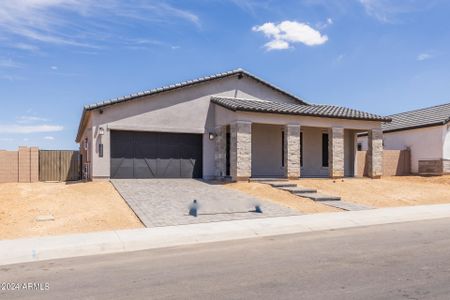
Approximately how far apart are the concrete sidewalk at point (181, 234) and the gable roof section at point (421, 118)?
1501cm

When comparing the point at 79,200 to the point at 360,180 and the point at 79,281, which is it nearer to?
the point at 79,281

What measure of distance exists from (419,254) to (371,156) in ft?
55.7

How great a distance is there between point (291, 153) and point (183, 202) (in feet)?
26.8

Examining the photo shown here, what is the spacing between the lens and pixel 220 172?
22.6 meters

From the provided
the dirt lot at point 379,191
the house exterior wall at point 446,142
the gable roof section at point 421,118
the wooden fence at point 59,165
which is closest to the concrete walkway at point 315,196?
the dirt lot at point 379,191

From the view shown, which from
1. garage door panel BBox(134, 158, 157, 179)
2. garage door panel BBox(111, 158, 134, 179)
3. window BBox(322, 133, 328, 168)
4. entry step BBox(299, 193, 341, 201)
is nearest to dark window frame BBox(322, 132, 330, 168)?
window BBox(322, 133, 328, 168)

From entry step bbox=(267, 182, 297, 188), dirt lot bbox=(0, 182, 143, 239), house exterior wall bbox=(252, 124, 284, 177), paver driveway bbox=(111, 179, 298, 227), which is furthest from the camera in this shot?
house exterior wall bbox=(252, 124, 284, 177)

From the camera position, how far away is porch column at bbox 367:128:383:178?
24.3 meters

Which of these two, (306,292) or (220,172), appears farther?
(220,172)

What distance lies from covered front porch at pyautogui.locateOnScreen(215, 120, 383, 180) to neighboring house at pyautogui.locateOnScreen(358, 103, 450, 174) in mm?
5548

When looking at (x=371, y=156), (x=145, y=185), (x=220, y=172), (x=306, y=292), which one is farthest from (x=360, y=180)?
(x=306, y=292)

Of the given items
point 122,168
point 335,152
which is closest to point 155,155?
point 122,168

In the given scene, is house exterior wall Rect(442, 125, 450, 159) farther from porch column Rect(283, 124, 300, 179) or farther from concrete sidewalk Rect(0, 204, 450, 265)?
concrete sidewalk Rect(0, 204, 450, 265)

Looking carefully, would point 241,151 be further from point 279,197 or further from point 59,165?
point 59,165
